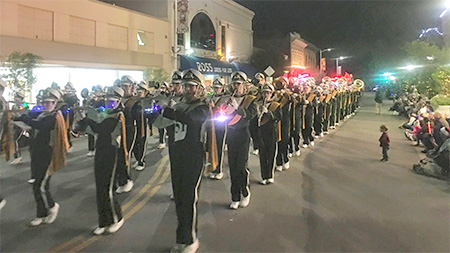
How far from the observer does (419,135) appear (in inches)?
473

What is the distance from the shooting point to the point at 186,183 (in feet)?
14.6

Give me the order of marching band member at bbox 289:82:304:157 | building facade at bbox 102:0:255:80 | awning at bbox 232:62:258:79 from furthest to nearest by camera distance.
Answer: awning at bbox 232:62:258:79 → building facade at bbox 102:0:255:80 → marching band member at bbox 289:82:304:157

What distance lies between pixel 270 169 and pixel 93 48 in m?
15.1

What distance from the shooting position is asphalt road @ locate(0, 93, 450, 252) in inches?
186

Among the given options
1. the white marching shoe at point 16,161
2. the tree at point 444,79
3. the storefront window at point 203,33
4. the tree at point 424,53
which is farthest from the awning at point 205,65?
the white marching shoe at point 16,161

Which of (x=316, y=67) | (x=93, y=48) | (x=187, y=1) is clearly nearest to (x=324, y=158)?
(x=93, y=48)

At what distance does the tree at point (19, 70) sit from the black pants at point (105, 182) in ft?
33.2

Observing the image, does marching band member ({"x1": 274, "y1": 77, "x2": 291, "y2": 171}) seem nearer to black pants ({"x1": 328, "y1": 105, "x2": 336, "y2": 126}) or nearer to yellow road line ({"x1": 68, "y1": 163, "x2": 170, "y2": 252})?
yellow road line ({"x1": 68, "y1": 163, "x2": 170, "y2": 252})

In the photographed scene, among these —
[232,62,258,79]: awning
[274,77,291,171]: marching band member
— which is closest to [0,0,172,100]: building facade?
[232,62,258,79]: awning

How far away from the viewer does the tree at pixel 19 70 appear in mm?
12938

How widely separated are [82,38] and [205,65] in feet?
31.1

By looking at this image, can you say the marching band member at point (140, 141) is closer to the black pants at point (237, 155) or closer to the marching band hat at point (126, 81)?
the marching band hat at point (126, 81)

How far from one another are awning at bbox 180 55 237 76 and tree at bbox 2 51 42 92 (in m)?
12.2

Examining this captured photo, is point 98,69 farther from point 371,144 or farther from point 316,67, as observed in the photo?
point 316,67
